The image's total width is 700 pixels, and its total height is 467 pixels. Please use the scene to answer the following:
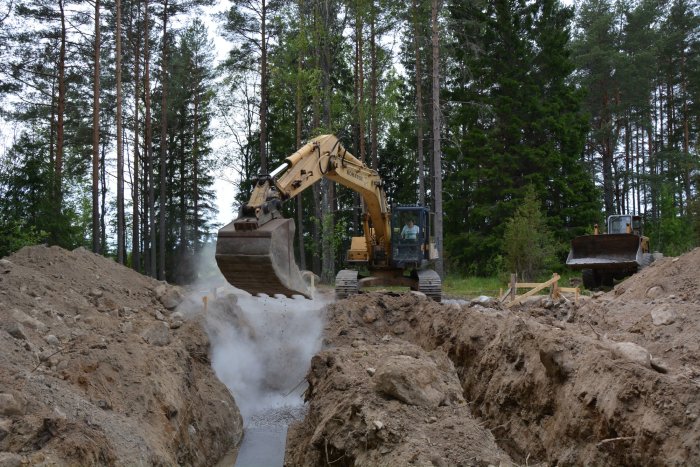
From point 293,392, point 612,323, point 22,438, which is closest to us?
point 22,438

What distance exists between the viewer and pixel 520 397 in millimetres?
7422

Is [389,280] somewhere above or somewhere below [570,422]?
above

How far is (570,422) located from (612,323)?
4195 millimetres

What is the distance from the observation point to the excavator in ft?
26.2

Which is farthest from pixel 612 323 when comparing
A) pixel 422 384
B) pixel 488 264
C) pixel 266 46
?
pixel 266 46

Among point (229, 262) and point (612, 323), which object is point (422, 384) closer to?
point (229, 262)

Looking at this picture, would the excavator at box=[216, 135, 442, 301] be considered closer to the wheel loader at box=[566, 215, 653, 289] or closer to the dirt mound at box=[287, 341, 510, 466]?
the dirt mound at box=[287, 341, 510, 466]

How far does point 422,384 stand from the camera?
242 inches

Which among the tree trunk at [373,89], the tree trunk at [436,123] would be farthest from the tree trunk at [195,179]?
the tree trunk at [436,123]

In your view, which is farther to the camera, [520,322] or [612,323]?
[612,323]

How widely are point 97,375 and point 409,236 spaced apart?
8.36 m

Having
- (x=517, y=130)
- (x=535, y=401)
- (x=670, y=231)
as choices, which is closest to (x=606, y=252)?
(x=517, y=130)

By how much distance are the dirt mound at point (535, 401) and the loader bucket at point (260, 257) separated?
127 centimetres

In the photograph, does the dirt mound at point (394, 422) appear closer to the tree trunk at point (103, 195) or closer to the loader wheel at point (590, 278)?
the loader wheel at point (590, 278)
